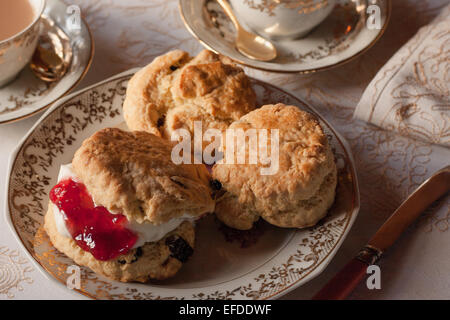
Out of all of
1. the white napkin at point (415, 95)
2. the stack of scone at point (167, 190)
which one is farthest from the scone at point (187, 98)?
the white napkin at point (415, 95)

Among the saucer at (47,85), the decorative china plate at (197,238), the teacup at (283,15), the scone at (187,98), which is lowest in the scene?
the decorative china plate at (197,238)

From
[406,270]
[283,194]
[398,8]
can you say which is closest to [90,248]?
[283,194]

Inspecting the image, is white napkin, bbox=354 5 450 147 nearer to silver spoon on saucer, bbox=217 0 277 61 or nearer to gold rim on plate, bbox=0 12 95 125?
silver spoon on saucer, bbox=217 0 277 61

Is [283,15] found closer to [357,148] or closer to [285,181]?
[357,148]

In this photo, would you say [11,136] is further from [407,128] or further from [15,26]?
[407,128]

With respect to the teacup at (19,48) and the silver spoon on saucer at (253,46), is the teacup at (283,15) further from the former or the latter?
the teacup at (19,48)

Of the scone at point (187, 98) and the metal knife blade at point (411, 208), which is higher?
the scone at point (187, 98)

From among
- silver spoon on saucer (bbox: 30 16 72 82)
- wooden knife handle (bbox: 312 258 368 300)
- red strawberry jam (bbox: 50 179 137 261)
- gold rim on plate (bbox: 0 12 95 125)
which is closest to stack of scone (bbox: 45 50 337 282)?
red strawberry jam (bbox: 50 179 137 261)
